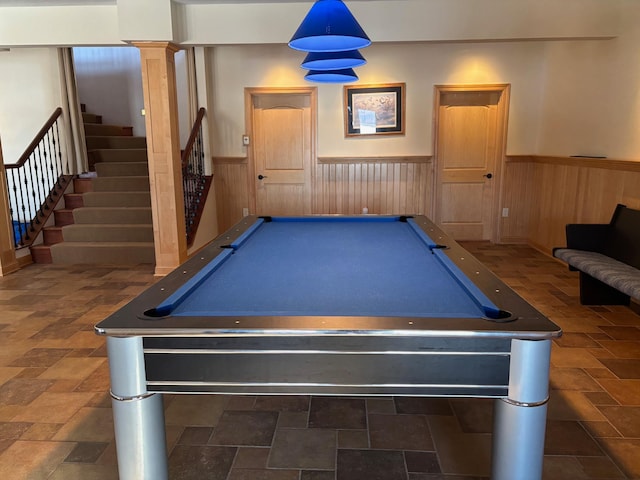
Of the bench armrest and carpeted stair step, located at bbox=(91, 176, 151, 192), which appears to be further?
carpeted stair step, located at bbox=(91, 176, 151, 192)

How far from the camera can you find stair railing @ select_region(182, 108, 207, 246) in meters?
5.52

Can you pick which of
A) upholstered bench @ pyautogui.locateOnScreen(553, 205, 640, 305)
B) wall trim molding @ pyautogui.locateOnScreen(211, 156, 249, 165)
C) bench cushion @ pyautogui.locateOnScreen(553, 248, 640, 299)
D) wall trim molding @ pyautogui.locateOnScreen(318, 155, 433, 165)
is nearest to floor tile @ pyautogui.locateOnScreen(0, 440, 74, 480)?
bench cushion @ pyautogui.locateOnScreen(553, 248, 640, 299)

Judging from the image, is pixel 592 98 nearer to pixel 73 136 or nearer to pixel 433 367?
pixel 433 367

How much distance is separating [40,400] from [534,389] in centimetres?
248

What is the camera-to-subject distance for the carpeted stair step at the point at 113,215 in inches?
231

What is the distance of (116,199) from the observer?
240 inches

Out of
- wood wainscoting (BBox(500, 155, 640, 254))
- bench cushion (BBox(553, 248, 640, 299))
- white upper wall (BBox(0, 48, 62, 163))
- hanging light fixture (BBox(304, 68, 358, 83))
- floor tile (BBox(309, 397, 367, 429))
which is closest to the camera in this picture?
floor tile (BBox(309, 397, 367, 429))

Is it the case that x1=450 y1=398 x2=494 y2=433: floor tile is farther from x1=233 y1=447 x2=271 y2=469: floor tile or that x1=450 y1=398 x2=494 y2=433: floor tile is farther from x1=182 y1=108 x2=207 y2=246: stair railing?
x1=182 y1=108 x2=207 y2=246: stair railing

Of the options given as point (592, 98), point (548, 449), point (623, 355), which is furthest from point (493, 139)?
point (548, 449)

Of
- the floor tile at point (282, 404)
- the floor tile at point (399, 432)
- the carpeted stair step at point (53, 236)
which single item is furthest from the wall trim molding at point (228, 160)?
the floor tile at point (399, 432)

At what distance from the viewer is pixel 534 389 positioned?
1.47 metres

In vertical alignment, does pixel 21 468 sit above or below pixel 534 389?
below

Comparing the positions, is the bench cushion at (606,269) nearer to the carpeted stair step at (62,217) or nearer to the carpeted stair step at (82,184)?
the carpeted stair step at (62,217)

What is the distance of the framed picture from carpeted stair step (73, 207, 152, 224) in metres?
2.76
